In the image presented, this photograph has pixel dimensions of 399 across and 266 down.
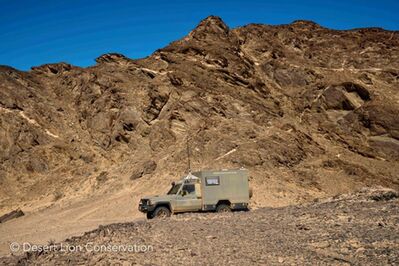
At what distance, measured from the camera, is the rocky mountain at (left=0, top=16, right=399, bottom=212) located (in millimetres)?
32969

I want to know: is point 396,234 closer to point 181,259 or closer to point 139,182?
point 181,259

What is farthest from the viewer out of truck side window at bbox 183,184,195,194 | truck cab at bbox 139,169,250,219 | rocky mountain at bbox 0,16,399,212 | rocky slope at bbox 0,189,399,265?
rocky mountain at bbox 0,16,399,212

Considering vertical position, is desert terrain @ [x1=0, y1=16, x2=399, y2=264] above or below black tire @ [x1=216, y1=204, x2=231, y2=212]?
above

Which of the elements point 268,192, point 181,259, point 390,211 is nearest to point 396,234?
point 390,211

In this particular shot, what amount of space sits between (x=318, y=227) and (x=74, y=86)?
3971 cm

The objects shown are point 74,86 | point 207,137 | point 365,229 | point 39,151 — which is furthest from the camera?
point 74,86

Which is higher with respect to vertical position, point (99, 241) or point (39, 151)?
point (39, 151)

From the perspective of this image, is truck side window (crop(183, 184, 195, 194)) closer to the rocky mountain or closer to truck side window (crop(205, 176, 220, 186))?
truck side window (crop(205, 176, 220, 186))

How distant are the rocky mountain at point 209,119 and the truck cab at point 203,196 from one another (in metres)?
6.09

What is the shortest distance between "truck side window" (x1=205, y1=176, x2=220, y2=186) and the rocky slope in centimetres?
430

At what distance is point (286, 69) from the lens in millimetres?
47719

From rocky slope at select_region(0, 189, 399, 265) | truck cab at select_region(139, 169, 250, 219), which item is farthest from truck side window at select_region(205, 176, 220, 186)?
rocky slope at select_region(0, 189, 399, 265)

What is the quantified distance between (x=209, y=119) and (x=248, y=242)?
2571 cm

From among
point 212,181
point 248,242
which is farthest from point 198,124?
point 248,242
